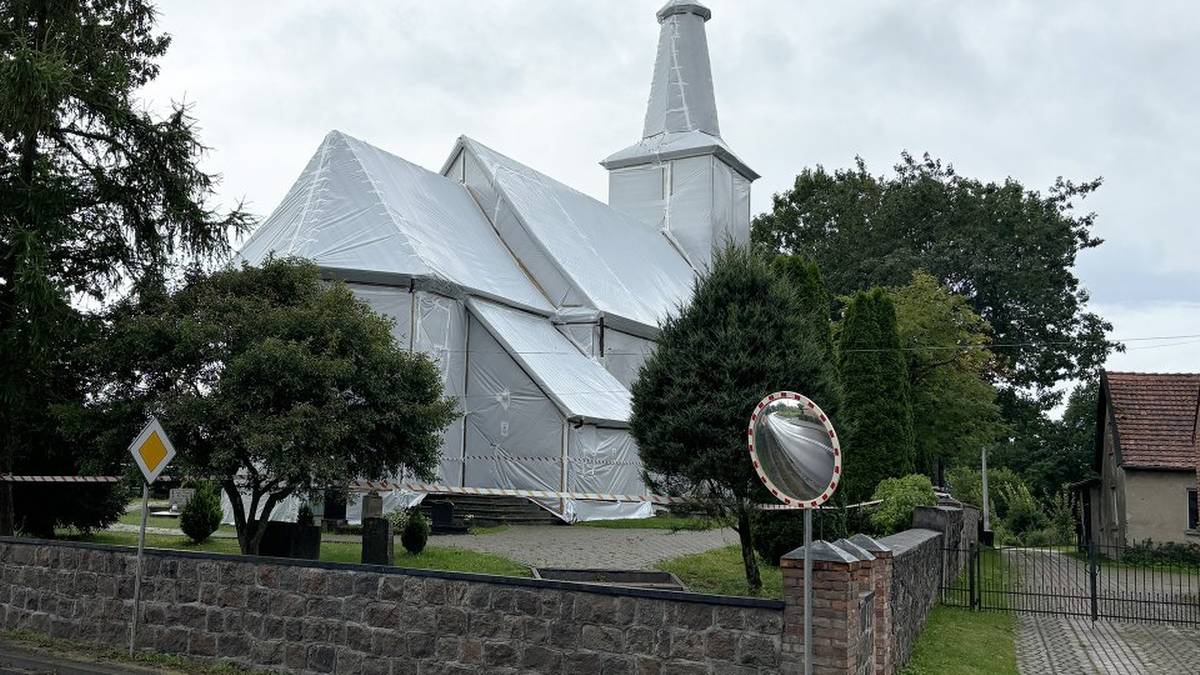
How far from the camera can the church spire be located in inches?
1566

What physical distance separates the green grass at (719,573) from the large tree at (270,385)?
13.4ft

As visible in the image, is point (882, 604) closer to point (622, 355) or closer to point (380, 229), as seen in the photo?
point (380, 229)

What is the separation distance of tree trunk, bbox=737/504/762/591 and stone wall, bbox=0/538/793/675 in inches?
206

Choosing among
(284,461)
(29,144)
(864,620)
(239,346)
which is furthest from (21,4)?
(864,620)

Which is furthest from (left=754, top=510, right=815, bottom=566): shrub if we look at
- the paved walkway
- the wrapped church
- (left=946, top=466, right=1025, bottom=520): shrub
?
(left=946, top=466, right=1025, bottom=520): shrub

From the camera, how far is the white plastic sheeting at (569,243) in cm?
2964

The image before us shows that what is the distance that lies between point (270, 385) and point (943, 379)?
22675mm

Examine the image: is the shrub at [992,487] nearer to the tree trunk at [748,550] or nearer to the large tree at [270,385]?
the tree trunk at [748,550]

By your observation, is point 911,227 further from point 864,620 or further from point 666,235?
point 864,620

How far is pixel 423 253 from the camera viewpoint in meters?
24.9

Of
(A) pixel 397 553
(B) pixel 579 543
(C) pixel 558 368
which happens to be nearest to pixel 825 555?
(A) pixel 397 553

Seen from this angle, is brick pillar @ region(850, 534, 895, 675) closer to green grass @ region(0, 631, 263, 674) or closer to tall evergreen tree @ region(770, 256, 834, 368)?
green grass @ region(0, 631, 263, 674)

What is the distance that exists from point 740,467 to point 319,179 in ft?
57.2

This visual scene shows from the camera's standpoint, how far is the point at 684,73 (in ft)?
132
